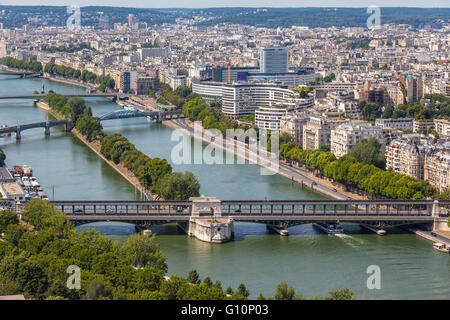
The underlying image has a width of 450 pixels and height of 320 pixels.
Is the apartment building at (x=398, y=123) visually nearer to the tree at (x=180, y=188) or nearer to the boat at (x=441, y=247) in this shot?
the tree at (x=180, y=188)

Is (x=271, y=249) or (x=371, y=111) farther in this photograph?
(x=371, y=111)

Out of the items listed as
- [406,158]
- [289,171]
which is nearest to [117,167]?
[289,171]

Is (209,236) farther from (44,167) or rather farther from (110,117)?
(110,117)

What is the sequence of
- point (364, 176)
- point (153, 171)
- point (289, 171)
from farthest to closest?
point (289, 171) < point (153, 171) < point (364, 176)

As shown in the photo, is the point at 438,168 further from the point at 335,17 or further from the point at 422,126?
the point at 335,17

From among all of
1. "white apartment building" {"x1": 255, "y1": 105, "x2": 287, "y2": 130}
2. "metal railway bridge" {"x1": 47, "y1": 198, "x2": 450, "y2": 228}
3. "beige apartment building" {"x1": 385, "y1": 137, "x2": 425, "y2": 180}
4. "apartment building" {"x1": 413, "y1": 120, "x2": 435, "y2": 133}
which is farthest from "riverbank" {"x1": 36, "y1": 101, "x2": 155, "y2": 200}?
"apartment building" {"x1": 413, "y1": 120, "x2": 435, "y2": 133}
